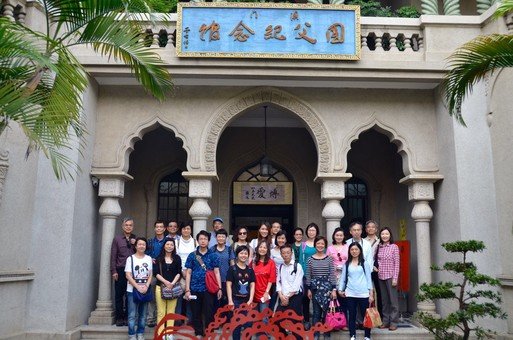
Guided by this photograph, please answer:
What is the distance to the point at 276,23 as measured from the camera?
7.18 meters

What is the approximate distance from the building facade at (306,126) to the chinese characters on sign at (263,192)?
7.34 feet

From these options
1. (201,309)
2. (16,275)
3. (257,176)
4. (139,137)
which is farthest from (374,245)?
(16,275)

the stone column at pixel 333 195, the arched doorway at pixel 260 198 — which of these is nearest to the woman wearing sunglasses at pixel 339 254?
the stone column at pixel 333 195

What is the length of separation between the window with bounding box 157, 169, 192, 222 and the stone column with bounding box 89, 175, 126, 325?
7.51 feet

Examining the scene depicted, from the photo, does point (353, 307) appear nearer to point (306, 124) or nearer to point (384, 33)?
point (306, 124)

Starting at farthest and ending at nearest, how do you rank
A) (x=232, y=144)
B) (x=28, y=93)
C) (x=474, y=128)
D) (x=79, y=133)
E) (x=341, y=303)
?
(x=232, y=144), (x=474, y=128), (x=341, y=303), (x=79, y=133), (x=28, y=93)

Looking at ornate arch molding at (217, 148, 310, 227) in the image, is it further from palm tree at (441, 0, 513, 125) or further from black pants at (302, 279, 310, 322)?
palm tree at (441, 0, 513, 125)

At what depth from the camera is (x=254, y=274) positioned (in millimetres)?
5895

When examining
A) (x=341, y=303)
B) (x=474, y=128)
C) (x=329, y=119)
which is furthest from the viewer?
A: (x=329, y=119)

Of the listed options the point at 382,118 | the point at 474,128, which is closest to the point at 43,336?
the point at 382,118

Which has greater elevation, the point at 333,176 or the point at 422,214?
the point at 333,176

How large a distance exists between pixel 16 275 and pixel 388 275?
5063 mm

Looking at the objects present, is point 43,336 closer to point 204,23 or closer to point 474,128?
point 204,23

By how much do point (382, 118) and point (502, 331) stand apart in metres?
3.52
